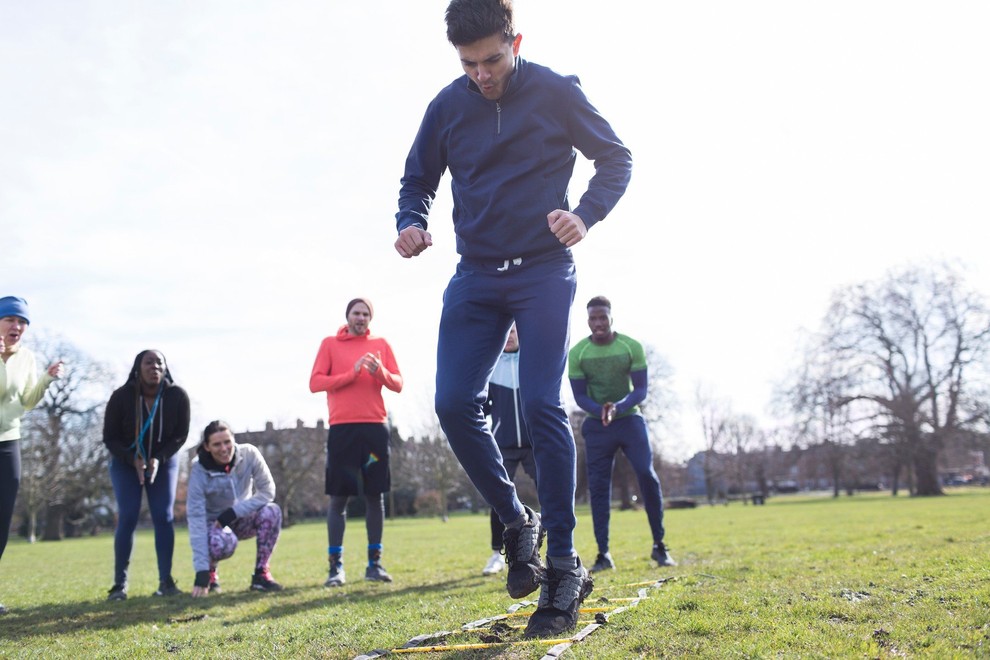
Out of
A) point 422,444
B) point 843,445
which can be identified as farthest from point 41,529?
point 843,445

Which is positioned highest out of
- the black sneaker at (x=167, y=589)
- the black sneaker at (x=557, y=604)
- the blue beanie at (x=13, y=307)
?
the blue beanie at (x=13, y=307)

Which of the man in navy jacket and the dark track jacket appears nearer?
the man in navy jacket

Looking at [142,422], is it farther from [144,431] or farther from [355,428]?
[355,428]

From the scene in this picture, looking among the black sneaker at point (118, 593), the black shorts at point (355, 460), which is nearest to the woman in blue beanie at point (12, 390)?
the black sneaker at point (118, 593)

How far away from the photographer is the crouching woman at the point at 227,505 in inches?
273

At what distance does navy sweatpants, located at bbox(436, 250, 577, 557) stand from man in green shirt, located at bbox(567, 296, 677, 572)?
11.7ft

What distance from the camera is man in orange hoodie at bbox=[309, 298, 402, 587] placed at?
7.22 metres

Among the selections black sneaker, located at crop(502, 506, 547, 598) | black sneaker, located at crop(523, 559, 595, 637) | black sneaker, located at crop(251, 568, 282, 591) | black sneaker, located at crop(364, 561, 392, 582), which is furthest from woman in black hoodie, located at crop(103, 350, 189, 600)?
black sneaker, located at crop(523, 559, 595, 637)

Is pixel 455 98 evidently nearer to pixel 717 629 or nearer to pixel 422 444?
pixel 717 629

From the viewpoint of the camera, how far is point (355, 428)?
728cm

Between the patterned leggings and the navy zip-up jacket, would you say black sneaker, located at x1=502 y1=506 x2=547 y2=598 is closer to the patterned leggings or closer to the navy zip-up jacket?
the navy zip-up jacket

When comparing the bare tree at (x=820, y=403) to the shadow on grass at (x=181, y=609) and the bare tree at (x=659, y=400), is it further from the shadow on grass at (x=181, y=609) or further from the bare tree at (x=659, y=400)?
the shadow on grass at (x=181, y=609)

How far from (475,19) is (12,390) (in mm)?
5085

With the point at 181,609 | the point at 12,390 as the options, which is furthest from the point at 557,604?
the point at 12,390
